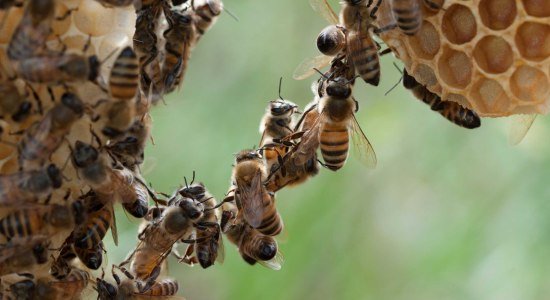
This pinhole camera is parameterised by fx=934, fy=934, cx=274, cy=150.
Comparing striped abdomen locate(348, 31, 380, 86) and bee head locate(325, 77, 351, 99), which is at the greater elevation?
striped abdomen locate(348, 31, 380, 86)

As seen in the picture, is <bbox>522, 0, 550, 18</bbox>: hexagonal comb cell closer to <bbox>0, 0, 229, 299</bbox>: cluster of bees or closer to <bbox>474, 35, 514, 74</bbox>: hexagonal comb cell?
<bbox>474, 35, 514, 74</bbox>: hexagonal comb cell

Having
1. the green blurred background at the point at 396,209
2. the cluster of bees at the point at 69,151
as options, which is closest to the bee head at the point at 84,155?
the cluster of bees at the point at 69,151

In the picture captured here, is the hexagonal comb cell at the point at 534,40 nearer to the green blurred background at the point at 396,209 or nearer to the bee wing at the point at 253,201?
the bee wing at the point at 253,201

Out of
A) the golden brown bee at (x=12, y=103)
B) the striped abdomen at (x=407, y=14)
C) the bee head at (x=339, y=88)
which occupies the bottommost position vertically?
the bee head at (x=339, y=88)

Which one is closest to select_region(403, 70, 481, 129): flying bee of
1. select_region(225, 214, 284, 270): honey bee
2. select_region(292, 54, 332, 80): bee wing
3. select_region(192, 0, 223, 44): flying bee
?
select_region(292, 54, 332, 80): bee wing

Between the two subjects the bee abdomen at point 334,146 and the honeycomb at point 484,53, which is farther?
the bee abdomen at point 334,146

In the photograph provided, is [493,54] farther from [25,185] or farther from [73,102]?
[25,185]
